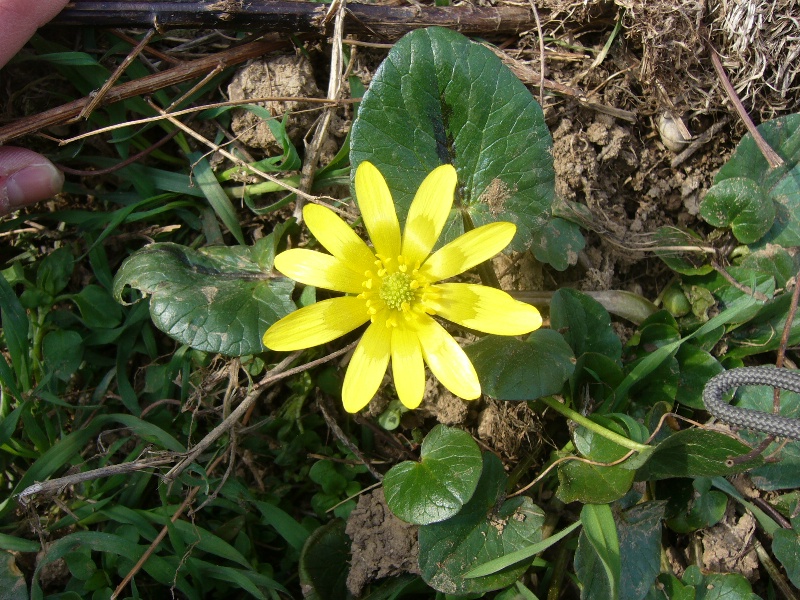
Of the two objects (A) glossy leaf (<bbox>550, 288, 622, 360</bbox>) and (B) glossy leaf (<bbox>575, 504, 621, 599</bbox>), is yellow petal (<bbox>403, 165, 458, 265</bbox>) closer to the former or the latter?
(A) glossy leaf (<bbox>550, 288, 622, 360</bbox>)

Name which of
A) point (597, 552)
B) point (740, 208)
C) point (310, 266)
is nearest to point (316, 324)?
point (310, 266)

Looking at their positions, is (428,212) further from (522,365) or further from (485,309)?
(522,365)

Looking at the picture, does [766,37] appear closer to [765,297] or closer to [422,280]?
[765,297]

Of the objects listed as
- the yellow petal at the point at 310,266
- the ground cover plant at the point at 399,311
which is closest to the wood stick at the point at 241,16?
the ground cover plant at the point at 399,311

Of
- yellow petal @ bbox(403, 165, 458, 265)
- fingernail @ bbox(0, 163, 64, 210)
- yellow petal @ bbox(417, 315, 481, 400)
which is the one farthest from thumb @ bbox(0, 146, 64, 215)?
yellow petal @ bbox(417, 315, 481, 400)

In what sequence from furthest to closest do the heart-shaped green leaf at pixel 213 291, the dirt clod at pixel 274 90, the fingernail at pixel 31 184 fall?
the dirt clod at pixel 274 90
the fingernail at pixel 31 184
the heart-shaped green leaf at pixel 213 291

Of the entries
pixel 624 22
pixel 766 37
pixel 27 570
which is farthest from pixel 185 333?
pixel 766 37

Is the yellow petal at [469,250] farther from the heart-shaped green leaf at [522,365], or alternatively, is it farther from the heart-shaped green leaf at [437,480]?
the heart-shaped green leaf at [437,480]
